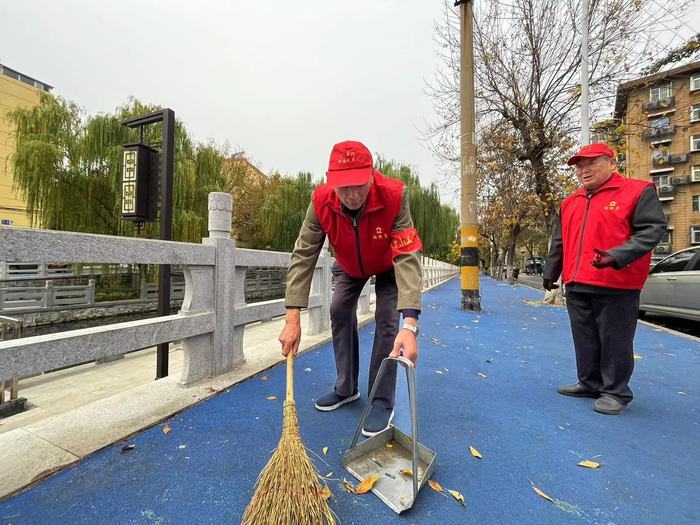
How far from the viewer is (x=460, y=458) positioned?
1.76 metres

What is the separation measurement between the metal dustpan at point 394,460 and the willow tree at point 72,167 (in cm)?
1366

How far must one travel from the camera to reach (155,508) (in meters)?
1.36

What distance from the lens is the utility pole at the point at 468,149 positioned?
696 cm

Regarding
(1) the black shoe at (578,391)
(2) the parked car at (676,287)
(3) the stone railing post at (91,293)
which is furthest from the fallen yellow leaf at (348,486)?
(3) the stone railing post at (91,293)

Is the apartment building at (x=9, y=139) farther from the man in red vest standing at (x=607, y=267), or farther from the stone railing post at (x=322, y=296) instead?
the man in red vest standing at (x=607, y=267)

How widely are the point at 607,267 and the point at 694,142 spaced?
113 ft

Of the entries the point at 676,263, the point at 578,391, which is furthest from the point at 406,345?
the point at 676,263

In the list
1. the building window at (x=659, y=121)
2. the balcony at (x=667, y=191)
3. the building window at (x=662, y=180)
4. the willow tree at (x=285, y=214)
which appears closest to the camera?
the building window at (x=659, y=121)

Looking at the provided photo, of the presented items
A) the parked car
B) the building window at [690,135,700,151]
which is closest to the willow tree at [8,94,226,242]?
the parked car

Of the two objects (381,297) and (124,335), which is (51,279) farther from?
(381,297)

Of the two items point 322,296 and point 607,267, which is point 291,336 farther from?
point 322,296

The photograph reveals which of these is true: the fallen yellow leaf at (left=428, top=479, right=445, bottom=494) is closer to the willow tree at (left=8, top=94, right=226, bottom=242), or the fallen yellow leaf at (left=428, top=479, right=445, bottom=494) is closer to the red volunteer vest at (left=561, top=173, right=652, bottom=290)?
the red volunteer vest at (left=561, top=173, right=652, bottom=290)

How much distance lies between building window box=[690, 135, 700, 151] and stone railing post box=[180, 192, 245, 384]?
3577 centimetres

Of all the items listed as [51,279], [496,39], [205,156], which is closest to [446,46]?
[496,39]
